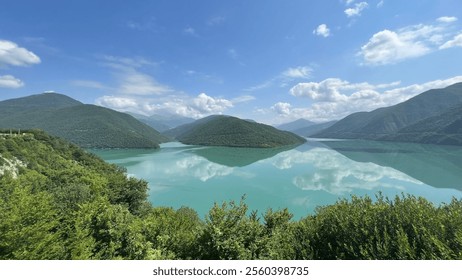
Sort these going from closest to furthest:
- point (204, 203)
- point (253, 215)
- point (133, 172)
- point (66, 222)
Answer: point (253, 215) < point (66, 222) < point (204, 203) < point (133, 172)

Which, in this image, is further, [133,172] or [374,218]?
[133,172]

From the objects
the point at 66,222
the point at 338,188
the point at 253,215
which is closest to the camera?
the point at 253,215

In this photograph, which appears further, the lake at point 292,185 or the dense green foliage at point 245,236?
the lake at point 292,185

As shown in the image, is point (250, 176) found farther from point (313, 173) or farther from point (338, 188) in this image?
point (338, 188)

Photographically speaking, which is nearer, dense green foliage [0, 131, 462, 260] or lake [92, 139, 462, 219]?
dense green foliage [0, 131, 462, 260]

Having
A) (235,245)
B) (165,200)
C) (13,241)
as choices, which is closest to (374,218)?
(235,245)

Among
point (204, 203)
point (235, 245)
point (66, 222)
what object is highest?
point (235, 245)

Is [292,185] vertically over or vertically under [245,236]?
under

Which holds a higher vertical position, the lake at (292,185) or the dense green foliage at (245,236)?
the dense green foliage at (245,236)

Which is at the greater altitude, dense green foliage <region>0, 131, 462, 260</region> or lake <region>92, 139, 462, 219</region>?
dense green foliage <region>0, 131, 462, 260</region>

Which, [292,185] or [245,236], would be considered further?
[292,185]

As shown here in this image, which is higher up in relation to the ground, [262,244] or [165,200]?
[262,244]
